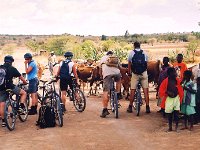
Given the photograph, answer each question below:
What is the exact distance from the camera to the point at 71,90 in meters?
14.5

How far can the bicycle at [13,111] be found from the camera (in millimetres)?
11906

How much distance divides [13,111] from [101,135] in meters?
2.75

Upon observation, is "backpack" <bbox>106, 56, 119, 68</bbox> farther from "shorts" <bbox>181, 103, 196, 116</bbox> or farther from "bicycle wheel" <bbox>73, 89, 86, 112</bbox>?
"shorts" <bbox>181, 103, 196, 116</bbox>

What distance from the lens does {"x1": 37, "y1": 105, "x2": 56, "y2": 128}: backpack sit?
12.1m

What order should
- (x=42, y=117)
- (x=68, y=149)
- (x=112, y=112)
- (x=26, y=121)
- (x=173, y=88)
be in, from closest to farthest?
(x=68, y=149), (x=173, y=88), (x=42, y=117), (x=26, y=121), (x=112, y=112)

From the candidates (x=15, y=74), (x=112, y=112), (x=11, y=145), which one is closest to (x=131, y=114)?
(x=112, y=112)

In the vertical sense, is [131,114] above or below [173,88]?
below

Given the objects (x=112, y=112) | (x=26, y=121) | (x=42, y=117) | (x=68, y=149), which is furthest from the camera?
(x=112, y=112)

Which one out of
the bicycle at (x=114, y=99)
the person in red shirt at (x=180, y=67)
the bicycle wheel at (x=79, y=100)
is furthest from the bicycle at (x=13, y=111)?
the person in red shirt at (x=180, y=67)

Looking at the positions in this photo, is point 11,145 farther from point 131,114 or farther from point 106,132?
point 131,114

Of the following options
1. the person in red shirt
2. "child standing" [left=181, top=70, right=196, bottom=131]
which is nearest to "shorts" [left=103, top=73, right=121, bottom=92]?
the person in red shirt

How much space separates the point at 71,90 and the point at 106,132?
11.5ft

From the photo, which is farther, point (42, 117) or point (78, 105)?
point (78, 105)

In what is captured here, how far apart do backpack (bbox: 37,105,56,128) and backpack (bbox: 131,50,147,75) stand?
3.06 metres
